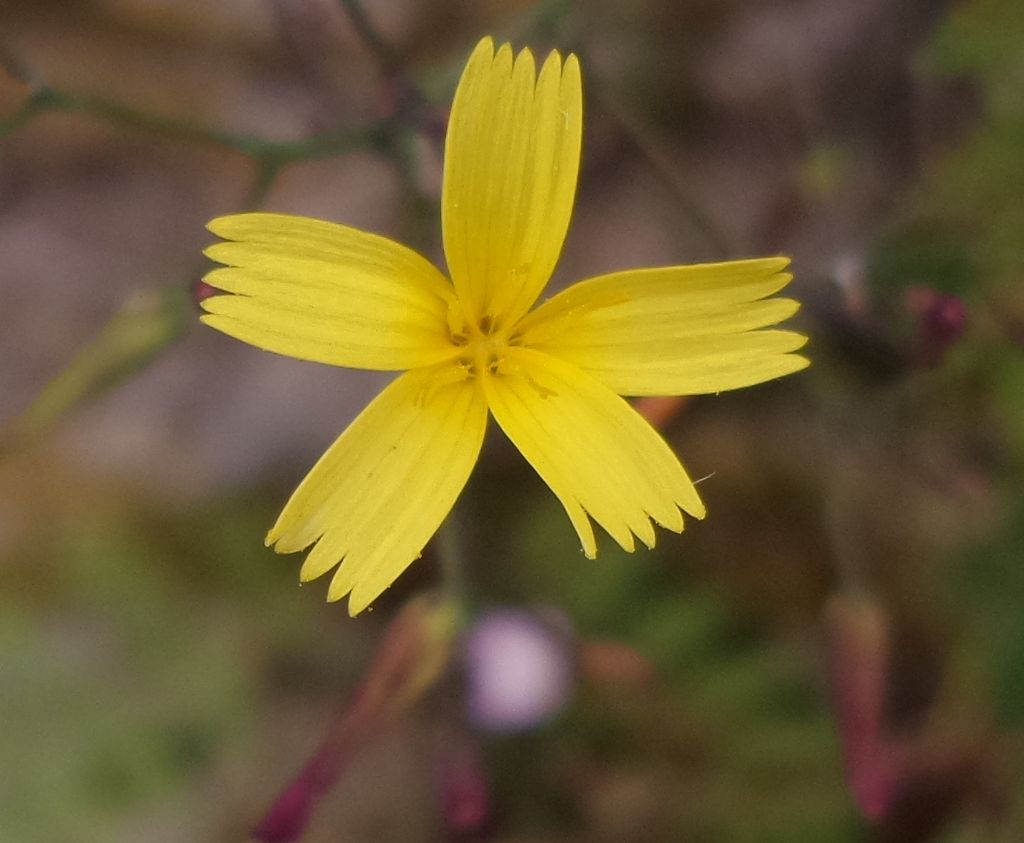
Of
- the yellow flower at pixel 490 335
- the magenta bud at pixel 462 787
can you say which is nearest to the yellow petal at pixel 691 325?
the yellow flower at pixel 490 335

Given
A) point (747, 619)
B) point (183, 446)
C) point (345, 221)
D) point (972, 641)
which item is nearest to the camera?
point (972, 641)

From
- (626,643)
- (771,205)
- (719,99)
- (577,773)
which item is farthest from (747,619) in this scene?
(719,99)

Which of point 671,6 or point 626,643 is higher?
point 671,6

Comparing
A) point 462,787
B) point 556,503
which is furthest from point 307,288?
point 556,503

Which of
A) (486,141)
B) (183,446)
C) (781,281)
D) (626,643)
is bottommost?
(626,643)

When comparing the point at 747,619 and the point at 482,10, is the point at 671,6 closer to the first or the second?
the point at 482,10

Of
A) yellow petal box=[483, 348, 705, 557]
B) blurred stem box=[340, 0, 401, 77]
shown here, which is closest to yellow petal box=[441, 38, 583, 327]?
yellow petal box=[483, 348, 705, 557]

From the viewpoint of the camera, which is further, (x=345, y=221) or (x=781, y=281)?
(x=345, y=221)

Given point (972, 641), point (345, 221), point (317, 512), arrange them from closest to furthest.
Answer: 1. point (317, 512)
2. point (972, 641)
3. point (345, 221)
